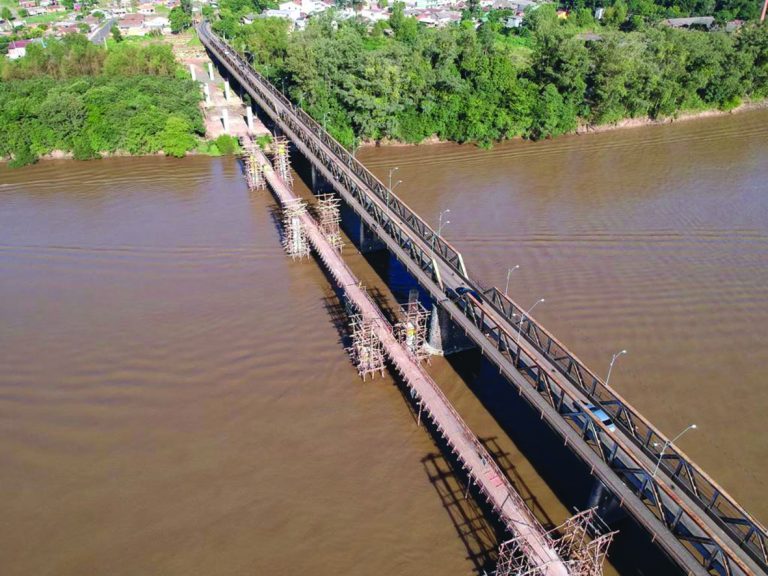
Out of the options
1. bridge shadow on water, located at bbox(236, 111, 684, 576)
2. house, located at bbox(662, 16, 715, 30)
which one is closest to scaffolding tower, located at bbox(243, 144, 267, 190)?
bridge shadow on water, located at bbox(236, 111, 684, 576)

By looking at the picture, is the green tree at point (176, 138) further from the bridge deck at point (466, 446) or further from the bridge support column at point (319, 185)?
the bridge deck at point (466, 446)

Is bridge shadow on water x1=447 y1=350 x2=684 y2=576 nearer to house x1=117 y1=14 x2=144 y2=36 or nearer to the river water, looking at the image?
the river water

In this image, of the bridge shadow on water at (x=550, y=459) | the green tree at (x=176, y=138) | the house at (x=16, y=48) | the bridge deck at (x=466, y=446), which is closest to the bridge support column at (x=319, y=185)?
the bridge deck at (x=466, y=446)

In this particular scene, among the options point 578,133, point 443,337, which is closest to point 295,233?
point 443,337

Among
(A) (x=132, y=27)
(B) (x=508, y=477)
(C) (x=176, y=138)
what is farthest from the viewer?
(A) (x=132, y=27)

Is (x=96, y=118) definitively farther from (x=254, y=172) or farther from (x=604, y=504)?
(x=604, y=504)

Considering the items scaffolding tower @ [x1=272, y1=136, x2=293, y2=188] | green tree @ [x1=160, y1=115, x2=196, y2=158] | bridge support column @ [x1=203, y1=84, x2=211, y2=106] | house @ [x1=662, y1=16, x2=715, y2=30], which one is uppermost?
house @ [x1=662, y1=16, x2=715, y2=30]

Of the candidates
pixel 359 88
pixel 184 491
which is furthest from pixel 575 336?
pixel 359 88
